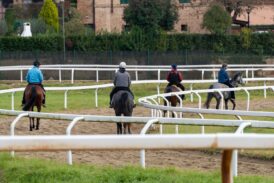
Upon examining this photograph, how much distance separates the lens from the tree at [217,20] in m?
50.8

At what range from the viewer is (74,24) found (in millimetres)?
54500

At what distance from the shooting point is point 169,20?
5434cm

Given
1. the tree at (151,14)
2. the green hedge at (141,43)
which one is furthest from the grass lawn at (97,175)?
the tree at (151,14)

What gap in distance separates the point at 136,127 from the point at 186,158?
6.05 m

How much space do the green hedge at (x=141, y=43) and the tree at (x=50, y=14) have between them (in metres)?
6.44

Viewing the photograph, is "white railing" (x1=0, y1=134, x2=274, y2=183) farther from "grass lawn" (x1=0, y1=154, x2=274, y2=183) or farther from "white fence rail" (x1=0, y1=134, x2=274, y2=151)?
"grass lawn" (x1=0, y1=154, x2=274, y2=183)

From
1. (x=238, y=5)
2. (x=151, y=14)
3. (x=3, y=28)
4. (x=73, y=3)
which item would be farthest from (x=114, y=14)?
(x=238, y=5)

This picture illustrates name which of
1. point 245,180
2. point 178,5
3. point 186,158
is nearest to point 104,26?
point 178,5

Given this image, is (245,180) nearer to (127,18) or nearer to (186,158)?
(186,158)

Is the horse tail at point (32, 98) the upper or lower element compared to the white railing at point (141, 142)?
lower

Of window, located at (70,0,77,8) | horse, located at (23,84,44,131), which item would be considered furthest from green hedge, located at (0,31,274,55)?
horse, located at (23,84,44,131)

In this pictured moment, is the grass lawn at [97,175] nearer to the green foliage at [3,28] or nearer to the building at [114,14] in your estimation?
the green foliage at [3,28]

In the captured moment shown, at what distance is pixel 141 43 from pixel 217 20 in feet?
15.0

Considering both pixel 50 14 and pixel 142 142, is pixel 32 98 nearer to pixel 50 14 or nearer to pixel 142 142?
pixel 142 142
